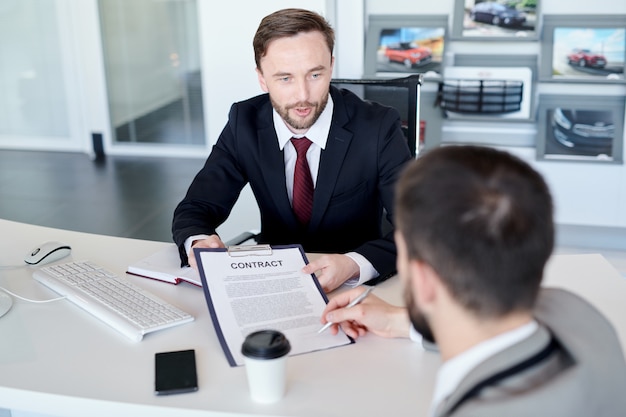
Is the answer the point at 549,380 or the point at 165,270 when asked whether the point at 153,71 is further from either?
the point at 549,380

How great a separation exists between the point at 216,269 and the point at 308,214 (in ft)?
1.75

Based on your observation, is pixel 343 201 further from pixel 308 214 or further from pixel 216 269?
pixel 216 269

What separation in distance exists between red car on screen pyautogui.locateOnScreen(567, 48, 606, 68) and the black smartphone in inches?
113

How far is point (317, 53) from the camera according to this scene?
1964 mm

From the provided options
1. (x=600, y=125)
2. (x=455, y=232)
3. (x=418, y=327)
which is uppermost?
(x=455, y=232)

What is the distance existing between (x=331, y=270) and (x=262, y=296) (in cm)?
19

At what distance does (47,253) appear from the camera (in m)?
1.86

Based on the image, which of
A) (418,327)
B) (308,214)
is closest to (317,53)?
(308,214)

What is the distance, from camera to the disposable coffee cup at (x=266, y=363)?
119 centimetres

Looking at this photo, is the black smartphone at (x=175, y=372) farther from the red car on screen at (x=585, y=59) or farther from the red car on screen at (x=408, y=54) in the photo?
the red car on screen at (x=585, y=59)

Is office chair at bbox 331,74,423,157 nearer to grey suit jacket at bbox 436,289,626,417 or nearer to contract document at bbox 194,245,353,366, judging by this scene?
contract document at bbox 194,245,353,366

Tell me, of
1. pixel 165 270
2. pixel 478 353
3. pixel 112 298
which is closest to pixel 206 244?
pixel 165 270

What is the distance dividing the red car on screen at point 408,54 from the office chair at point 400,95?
4.85ft

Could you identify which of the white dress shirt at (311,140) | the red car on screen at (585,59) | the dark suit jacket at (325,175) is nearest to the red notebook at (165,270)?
the dark suit jacket at (325,175)
